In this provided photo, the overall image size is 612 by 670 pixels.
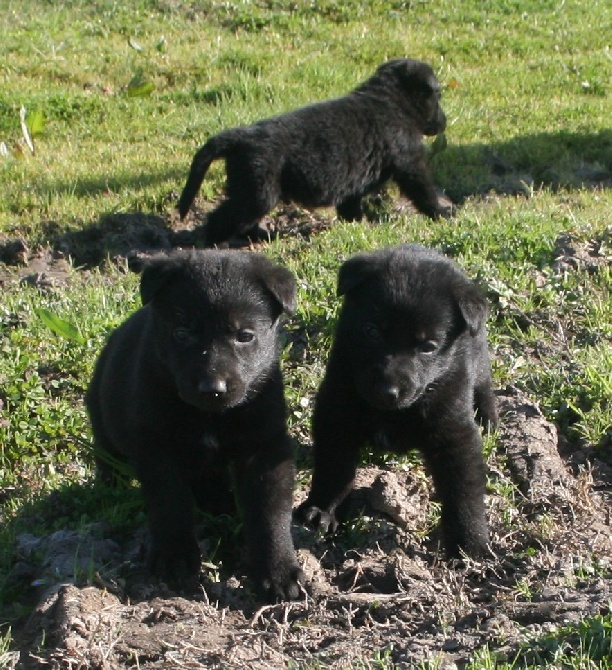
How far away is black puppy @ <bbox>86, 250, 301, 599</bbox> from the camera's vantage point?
13.8ft

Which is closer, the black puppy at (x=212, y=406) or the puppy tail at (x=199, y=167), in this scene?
the black puppy at (x=212, y=406)

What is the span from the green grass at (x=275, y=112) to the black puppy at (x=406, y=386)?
0.76 meters

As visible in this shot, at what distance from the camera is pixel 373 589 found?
440 cm

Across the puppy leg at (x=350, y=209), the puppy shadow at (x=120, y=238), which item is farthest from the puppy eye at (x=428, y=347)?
the puppy leg at (x=350, y=209)

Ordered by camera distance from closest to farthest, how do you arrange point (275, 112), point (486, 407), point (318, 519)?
point (318, 519)
point (486, 407)
point (275, 112)

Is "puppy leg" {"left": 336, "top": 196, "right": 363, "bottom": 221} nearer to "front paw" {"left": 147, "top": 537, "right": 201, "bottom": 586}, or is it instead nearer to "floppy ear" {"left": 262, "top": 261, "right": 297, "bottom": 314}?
"floppy ear" {"left": 262, "top": 261, "right": 297, "bottom": 314}

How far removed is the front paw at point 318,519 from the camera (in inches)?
185

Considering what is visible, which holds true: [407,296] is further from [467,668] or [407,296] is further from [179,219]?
[179,219]

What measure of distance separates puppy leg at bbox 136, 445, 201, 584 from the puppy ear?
1.37m

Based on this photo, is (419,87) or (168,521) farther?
(419,87)

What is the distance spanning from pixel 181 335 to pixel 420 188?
5.45 metres

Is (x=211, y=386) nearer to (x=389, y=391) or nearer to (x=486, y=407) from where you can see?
(x=389, y=391)

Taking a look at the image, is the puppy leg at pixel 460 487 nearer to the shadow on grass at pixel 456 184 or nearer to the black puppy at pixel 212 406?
the black puppy at pixel 212 406

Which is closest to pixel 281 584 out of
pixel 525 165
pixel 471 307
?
pixel 471 307
